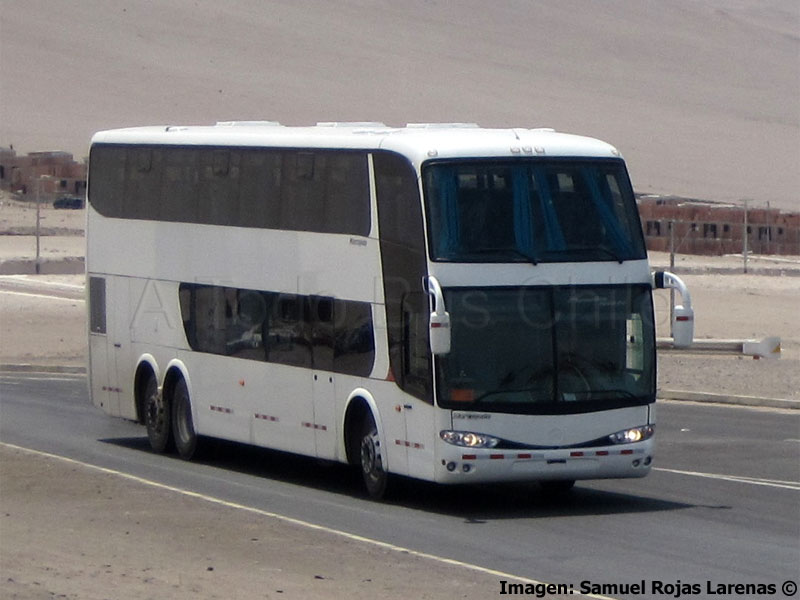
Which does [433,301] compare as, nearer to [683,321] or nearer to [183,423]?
[683,321]

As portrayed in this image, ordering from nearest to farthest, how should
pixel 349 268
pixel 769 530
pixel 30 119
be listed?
1. pixel 769 530
2. pixel 349 268
3. pixel 30 119

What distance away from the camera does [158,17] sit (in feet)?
431

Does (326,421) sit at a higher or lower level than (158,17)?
lower

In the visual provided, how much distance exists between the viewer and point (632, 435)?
637 inches

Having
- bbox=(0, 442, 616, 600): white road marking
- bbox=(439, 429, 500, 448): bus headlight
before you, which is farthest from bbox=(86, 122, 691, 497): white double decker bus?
bbox=(0, 442, 616, 600): white road marking

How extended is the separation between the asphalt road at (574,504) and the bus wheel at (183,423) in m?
0.23

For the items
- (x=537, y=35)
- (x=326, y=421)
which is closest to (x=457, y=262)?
(x=326, y=421)

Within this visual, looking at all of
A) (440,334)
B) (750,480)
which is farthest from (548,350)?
(750,480)

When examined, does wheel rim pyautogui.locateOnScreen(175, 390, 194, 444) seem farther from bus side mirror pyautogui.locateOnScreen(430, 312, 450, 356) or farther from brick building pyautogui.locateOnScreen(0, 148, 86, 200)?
brick building pyautogui.locateOnScreen(0, 148, 86, 200)

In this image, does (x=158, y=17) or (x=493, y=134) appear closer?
(x=493, y=134)

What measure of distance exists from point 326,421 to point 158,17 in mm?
117375

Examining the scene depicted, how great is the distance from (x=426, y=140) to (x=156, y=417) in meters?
6.54

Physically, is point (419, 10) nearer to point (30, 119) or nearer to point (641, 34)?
point (641, 34)

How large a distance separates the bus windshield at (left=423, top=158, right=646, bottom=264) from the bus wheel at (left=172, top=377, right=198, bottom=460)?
5.75 meters
